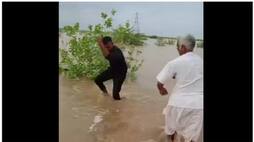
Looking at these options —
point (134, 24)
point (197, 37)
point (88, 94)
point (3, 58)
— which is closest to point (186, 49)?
point (197, 37)

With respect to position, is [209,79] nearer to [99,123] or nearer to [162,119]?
[162,119]

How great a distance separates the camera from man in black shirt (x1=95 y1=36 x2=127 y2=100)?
2.60 meters

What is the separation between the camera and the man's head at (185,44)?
2559 millimetres

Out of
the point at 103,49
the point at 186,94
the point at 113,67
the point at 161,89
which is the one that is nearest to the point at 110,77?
the point at 113,67

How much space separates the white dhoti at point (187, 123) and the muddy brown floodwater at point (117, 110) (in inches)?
2.7

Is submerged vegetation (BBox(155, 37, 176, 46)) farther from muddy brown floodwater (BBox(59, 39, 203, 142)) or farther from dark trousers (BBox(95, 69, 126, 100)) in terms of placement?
dark trousers (BBox(95, 69, 126, 100))

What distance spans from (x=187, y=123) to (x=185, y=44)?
17.4 inches

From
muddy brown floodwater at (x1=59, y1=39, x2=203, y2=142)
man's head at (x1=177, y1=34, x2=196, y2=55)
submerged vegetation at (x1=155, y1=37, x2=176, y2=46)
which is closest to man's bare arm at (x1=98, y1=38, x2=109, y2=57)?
muddy brown floodwater at (x1=59, y1=39, x2=203, y2=142)

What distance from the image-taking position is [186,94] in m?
2.55

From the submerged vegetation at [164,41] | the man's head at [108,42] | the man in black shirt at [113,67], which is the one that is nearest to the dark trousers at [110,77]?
the man in black shirt at [113,67]

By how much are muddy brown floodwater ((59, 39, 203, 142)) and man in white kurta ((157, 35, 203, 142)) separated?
4 centimetres

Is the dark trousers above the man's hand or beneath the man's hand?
above

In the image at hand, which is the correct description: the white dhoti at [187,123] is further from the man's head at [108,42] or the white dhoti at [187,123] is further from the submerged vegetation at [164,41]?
the man's head at [108,42]

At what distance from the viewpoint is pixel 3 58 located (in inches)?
100
